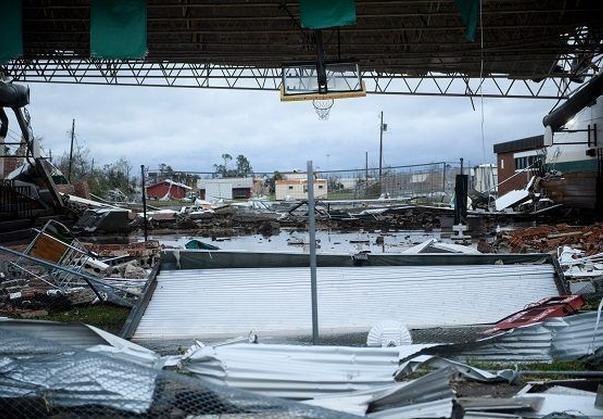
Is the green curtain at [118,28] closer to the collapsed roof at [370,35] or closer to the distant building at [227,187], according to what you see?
the collapsed roof at [370,35]

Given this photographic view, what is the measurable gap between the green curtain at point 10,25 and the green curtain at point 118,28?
1.63 m

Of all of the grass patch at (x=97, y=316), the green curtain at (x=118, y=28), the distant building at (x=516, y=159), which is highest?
the green curtain at (x=118, y=28)

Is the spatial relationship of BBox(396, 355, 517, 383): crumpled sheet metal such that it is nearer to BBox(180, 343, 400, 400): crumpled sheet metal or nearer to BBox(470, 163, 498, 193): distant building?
BBox(180, 343, 400, 400): crumpled sheet metal

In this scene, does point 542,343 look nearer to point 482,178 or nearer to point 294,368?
point 294,368

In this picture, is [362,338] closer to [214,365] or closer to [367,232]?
[214,365]

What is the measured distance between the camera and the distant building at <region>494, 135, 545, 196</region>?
1561 inches

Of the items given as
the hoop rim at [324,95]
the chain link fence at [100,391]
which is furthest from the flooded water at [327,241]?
the chain link fence at [100,391]

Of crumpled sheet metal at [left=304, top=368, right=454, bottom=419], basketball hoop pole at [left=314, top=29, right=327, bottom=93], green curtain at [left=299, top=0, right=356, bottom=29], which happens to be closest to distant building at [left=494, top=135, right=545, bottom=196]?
basketball hoop pole at [left=314, top=29, right=327, bottom=93]

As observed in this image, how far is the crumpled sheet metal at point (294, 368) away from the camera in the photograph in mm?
3643

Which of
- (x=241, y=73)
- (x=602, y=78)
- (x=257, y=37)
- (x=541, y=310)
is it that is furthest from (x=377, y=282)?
(x=241, y=73)

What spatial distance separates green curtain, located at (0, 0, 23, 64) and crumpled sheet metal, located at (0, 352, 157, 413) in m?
12.2

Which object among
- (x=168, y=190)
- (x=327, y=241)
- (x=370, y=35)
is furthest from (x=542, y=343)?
(x=168, y=190)

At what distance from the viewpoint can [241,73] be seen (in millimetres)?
24297

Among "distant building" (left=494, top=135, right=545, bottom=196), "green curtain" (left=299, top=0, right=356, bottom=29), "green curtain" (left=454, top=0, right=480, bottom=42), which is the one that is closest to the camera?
"green curtain" (left=299, top=0, right=356, bottom=29)
